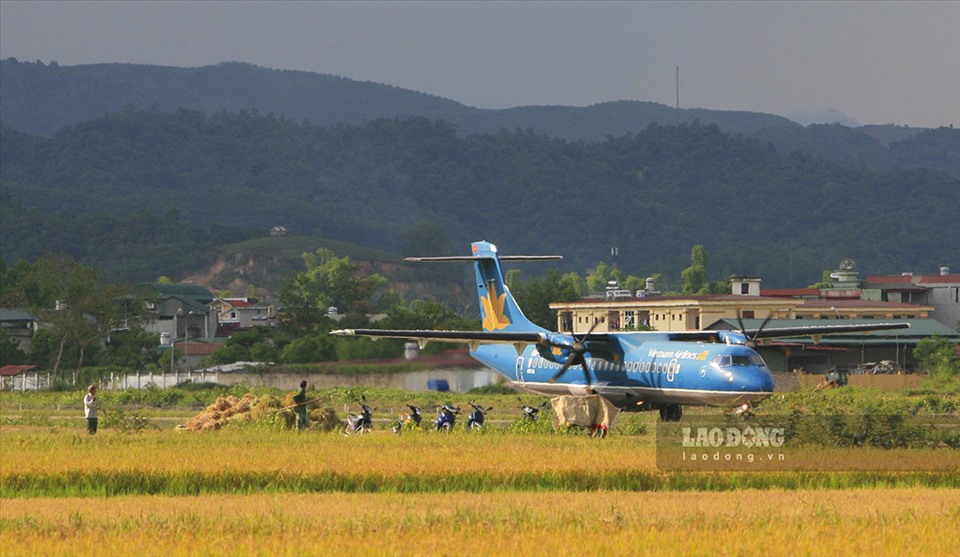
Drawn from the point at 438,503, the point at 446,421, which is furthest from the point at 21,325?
the point at 438,503

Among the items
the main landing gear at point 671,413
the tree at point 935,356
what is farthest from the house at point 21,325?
the main landing gear at point 671,413

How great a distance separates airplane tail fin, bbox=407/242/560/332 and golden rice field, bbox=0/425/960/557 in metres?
18.6

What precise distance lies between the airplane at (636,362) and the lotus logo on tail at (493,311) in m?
1.63

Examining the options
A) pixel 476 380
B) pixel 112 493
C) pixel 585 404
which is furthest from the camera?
pixel 476 380

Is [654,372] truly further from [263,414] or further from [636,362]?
[263,414]

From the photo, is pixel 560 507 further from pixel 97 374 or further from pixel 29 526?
pixel 97 374

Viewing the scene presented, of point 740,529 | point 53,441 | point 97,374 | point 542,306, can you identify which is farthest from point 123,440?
point 542,306

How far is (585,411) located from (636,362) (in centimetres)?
413

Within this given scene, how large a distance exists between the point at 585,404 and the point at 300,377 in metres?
16.1

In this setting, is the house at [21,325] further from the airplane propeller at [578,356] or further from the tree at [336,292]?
the airplane propeller at [578,356]

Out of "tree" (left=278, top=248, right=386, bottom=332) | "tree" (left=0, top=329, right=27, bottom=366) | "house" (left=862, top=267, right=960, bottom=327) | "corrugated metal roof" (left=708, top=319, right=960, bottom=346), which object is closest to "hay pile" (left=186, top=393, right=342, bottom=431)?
"corrugated metal roof" (left=708, top=319, right=960, bottom=346)

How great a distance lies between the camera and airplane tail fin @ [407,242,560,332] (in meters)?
56.5

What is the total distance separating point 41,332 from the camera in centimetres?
11431

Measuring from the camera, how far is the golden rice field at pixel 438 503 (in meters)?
21.2
